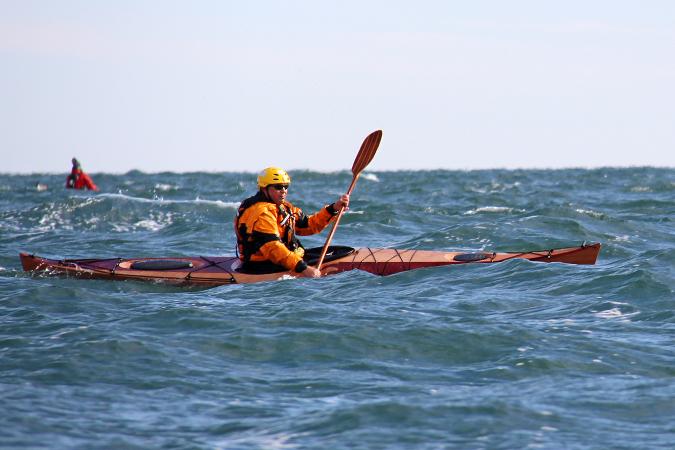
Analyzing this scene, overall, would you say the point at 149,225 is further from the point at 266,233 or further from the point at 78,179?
the point at 78,179

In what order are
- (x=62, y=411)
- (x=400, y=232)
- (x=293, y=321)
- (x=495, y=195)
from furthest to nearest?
(x=495, y=195) < (x=400, y=232) < (x=293, y=321) < (x=62, y=411)

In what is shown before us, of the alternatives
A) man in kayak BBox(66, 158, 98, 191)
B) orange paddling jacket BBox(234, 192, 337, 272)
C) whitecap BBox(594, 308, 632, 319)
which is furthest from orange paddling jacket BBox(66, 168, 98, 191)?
whitecap BBox(594, 308, 632, 319)

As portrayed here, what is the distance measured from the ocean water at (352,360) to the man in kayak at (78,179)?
1828 cm

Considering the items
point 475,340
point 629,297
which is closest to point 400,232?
point 629,297

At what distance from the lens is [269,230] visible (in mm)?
9719

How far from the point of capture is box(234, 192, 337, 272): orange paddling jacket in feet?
31.9

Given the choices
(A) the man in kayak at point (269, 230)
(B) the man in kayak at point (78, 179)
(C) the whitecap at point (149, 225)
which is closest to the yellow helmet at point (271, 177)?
(A) the man in kayak at point (269, 230)

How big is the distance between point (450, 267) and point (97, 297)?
3487mm

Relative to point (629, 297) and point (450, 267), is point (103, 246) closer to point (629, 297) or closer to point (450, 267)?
point (450, 267)

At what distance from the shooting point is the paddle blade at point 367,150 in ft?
39.9

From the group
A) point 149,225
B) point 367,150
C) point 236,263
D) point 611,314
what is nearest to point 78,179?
point 149,225

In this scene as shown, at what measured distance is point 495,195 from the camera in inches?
990

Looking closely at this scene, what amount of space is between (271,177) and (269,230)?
1.71 ft

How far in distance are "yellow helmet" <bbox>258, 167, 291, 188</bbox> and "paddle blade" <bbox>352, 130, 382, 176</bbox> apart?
7.89 feet
